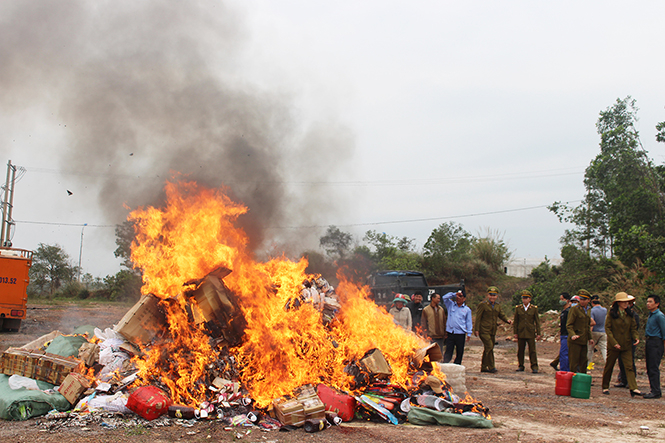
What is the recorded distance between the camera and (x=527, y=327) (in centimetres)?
1010

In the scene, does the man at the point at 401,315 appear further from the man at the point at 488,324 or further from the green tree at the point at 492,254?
the green tree at the point at 492,254

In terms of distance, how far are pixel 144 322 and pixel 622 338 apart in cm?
805

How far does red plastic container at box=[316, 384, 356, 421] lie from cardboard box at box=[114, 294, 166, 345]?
8.68 ft

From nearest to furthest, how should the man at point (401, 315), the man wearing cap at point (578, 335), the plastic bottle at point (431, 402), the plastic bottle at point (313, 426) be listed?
1. the plastic bottle at point (313, 426)
2. the plastic bottle at point (431, 402)
3. the man wearing cap at point (578, 335)
4. the man at point (401, 315)

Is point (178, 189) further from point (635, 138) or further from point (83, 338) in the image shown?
point (635, 138)

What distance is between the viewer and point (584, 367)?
29.1ft

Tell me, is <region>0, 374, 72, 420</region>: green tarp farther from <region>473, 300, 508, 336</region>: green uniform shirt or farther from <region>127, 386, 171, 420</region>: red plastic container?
<region>473, 300, 508, 336</region>: green uniform shirt

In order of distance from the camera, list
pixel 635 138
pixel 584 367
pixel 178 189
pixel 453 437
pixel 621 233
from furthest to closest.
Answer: pixel 635 138 → pixel 621 233 → pixel 584 367 → pixel 178 189 → pixel 453 437

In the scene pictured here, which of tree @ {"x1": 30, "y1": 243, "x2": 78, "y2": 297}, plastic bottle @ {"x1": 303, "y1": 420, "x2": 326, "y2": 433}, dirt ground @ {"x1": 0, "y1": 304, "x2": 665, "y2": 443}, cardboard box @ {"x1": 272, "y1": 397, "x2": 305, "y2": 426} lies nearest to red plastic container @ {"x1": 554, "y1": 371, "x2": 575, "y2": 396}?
dirt ground @ {"x1": 0, "y1": 304, "x2": 665, "y2": 443}

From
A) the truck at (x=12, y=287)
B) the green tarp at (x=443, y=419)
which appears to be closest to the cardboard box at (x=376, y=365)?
the green tarp at (x=443, y=419)

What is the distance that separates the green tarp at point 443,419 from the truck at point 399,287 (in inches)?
314

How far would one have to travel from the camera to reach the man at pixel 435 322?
9.29 metres

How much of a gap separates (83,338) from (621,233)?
1711cm

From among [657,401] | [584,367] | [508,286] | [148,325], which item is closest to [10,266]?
[148,325]
